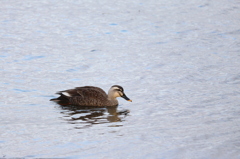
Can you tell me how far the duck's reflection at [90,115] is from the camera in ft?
37.3

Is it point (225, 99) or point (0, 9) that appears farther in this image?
point (0, 9)

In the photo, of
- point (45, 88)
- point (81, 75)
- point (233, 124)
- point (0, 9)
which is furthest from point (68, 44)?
point (233, 124)

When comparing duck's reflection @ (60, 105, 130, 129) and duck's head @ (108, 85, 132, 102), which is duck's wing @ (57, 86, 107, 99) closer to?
duck's head @ (108, 85, 132, 102)

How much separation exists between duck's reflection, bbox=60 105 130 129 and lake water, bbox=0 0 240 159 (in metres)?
0.03

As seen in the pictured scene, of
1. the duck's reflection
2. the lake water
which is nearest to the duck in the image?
the duck's reflection

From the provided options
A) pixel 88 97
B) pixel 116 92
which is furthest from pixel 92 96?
pixel 116 92

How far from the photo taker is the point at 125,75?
1587cm

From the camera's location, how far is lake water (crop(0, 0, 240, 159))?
9620 mm

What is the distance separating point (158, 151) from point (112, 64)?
8.33m

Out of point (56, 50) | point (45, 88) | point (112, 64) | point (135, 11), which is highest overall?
point (135, 11)

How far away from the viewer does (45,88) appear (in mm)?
Answer: 14234

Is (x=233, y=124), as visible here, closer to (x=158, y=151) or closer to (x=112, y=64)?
(x=158, y=151)

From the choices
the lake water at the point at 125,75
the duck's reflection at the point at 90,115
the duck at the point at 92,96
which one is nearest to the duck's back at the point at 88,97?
the duck at the point at 92,96

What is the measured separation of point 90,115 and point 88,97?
121 cm
